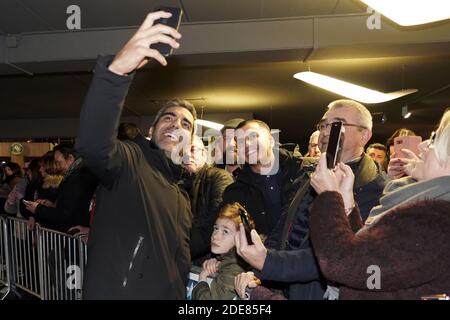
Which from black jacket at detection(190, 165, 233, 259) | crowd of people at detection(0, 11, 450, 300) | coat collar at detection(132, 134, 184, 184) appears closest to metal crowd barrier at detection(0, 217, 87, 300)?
black jacket at detection(190, 165, 233, 259)

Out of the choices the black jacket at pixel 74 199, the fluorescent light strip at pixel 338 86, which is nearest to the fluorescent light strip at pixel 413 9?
the fluorescent light strip at pixel 338 86

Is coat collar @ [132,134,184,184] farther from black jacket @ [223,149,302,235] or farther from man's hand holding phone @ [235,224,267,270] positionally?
black jacket @ [223,149,302,235]

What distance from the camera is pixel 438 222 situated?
3.72 ft

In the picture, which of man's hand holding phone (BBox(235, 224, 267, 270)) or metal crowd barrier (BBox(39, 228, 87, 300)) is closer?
man's hand holding phone (BBox(235, 224, 267, 270))

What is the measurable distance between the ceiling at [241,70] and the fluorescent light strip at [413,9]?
3.91ft

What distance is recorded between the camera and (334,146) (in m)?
1.58

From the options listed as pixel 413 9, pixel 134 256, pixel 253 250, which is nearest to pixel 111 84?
pixel 134 256

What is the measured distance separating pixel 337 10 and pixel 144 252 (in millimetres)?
3219

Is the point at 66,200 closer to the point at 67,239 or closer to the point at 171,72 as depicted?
the point at 67,239

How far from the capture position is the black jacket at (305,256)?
153cm

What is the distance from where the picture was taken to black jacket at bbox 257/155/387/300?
153 cm

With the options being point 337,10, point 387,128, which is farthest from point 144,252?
point 387,128

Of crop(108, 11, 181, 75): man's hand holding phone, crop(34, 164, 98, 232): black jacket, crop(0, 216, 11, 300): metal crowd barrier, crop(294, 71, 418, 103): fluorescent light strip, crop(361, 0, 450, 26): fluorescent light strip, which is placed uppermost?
crop(294, 71, 418, 103): fluorescent light strip

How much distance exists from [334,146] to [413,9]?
4.52ft
